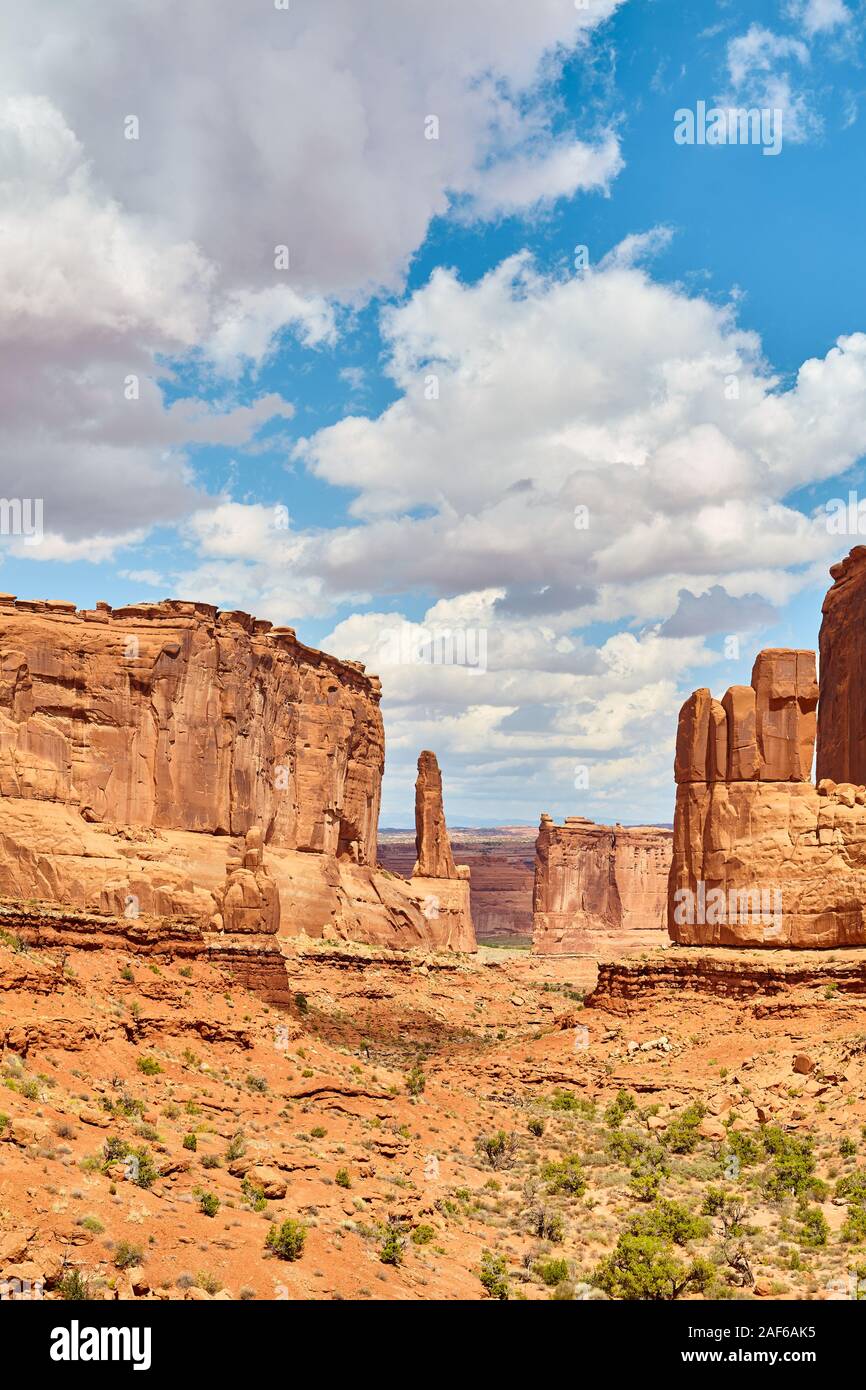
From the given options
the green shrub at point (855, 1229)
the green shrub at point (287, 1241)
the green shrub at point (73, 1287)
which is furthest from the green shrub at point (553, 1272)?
the green shrub at point (73, 1287)

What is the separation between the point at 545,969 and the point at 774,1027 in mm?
66567

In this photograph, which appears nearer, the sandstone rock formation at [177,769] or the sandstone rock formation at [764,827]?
the sandstone rock formation at [764,827]

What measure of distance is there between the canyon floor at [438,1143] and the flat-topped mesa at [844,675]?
2028 cm

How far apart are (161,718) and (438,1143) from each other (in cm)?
4086

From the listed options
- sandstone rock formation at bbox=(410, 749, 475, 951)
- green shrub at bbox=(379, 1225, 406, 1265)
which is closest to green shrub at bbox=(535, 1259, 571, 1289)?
green shrub at bbox=(379, 1225, 406, 1265)

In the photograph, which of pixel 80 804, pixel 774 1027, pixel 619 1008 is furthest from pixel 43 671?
pixel 774 1027

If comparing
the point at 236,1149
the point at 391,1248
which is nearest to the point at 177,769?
the point at 236,1149

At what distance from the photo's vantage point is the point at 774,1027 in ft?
112

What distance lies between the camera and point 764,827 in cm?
3769

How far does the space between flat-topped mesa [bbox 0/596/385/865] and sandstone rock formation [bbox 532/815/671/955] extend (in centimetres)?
5597

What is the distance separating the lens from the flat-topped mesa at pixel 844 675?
55.0 metres

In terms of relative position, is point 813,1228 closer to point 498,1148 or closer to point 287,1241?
point 498,1148

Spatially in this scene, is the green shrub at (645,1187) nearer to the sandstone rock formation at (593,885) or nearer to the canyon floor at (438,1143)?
the canyon floor at (438,1143)
